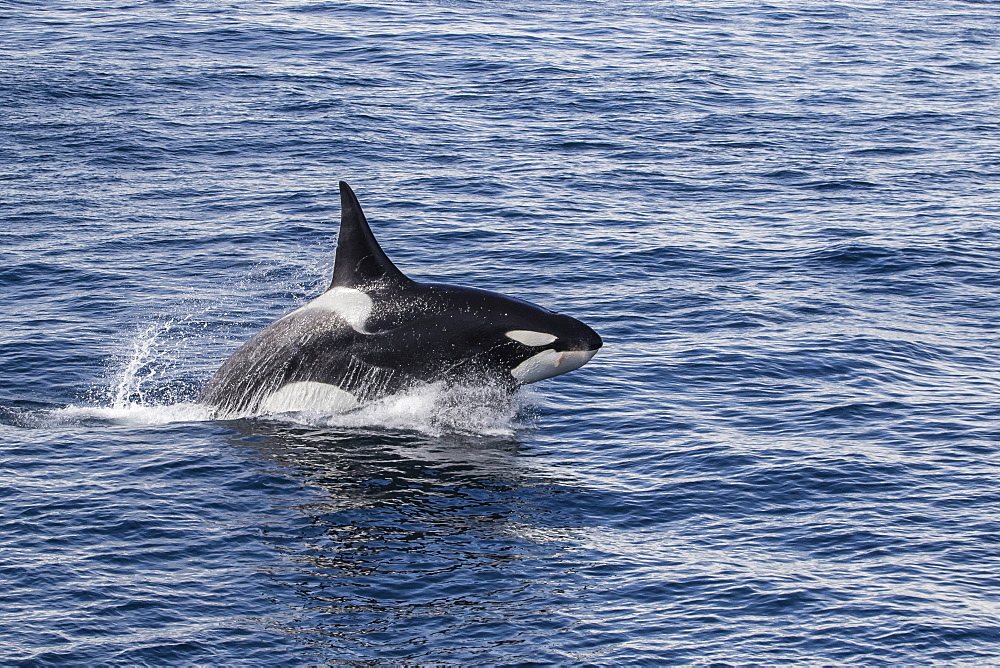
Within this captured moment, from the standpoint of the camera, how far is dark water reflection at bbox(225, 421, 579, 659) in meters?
15.0

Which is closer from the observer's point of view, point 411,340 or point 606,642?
point 606,642

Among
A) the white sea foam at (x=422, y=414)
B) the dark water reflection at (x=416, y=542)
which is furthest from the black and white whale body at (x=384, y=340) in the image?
the dark water reflection at (x=416, y=542)

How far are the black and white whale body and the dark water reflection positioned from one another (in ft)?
2.30

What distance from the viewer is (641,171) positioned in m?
37.0

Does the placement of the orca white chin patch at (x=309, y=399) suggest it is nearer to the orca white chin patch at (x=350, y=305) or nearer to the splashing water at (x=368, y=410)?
the splashing water at (x=368, y=410)

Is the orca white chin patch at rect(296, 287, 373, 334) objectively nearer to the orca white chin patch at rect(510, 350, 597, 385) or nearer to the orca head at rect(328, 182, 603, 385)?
the orca head at rect(328, 182, 603, 385)

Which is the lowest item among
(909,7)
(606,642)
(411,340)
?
(606,642)

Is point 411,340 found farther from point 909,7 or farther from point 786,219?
point 909,7

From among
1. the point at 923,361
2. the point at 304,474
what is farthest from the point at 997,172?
the point at 304,474

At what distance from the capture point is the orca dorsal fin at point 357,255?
67.6 ft

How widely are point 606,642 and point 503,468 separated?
16.6ft

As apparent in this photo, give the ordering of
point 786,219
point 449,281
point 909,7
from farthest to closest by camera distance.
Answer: point 909,7, point 786,219, point 449,281

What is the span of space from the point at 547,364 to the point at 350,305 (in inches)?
116

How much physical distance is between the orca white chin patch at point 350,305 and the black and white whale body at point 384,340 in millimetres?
14
